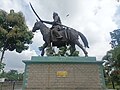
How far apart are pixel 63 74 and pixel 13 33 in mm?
12425

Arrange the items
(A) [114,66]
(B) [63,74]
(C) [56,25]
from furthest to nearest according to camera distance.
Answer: (A) [114,66] → (C) [56,25] → (B) [63,74]

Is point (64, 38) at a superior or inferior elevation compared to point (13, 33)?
inferior

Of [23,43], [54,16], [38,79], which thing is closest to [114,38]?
[23,43]

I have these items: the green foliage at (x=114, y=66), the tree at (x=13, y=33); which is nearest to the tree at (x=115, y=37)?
the green foliage at (x=114, y=66)

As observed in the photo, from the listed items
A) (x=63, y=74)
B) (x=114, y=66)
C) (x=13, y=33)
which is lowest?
(x=63, y=74)

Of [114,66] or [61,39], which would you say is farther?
[114,66]

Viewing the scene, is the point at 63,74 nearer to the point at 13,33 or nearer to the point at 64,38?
the point at 64,38

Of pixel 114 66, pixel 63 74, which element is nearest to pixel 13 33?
pixel 63 74

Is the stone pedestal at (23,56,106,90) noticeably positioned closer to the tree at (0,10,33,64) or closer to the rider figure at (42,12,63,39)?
the rider figure at (42,12,63,39)

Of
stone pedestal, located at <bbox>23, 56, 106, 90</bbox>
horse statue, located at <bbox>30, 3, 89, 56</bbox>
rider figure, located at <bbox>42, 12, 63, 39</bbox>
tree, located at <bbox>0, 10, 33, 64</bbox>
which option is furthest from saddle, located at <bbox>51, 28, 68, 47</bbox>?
tree, located at <bbox>0, 10, 33, 64</bbox>

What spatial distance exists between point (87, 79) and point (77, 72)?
646 millimetres

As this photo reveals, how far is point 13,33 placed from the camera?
22453 millimetres

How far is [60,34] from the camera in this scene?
1253cm

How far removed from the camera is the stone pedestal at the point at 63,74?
1124cm
